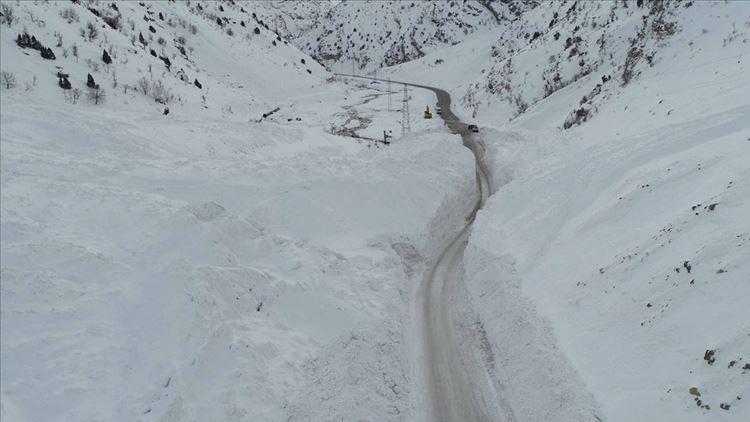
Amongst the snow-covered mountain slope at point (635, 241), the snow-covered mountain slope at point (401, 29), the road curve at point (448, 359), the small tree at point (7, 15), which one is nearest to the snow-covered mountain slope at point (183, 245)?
the small tree at point (7, 15)

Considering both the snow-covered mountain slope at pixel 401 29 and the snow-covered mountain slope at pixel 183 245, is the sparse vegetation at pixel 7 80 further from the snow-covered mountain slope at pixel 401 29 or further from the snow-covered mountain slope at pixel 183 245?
the snow-covered mountain slope at pixel 401 29

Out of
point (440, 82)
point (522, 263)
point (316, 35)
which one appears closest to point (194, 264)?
point (522, 263)

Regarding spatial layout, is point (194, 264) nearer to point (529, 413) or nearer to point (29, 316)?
point (29, 316)

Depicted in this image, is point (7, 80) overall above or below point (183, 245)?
below

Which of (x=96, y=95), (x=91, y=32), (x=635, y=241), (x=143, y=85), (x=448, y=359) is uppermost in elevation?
(x=635, y=241)

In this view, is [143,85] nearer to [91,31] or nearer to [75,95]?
[75,95]

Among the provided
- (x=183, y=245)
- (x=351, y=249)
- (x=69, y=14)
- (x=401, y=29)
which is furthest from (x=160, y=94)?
(x=401, y=29)

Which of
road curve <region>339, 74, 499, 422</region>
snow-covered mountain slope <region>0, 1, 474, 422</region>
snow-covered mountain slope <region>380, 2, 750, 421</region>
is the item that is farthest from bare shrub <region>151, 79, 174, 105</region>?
snow-covered mountain slope <region>380, 2, 750, 421</region>
